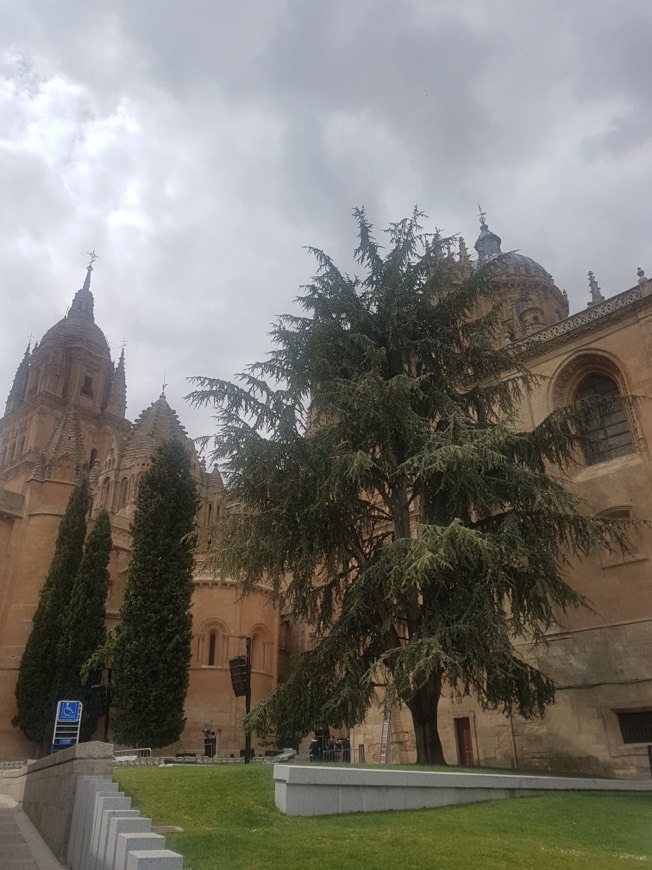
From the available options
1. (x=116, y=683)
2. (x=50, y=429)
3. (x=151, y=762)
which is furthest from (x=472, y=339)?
(x=50, y=429)

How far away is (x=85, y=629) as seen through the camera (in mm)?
26734

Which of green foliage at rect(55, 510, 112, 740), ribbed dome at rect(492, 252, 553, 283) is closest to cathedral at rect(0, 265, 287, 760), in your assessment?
green foliage at rect(55, 510, 112, 740)

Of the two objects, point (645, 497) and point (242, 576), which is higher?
point (645, 497)

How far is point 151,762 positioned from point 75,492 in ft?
55.9

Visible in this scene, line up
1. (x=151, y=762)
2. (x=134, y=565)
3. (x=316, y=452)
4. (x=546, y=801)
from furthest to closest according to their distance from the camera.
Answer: (x=134, y=565)
(x=151, y=762)
(x=316, y=452)
(x=546, y=801)

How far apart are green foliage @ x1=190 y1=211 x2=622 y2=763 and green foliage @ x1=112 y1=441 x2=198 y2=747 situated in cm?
888

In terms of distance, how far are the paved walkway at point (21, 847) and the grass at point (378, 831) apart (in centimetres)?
115

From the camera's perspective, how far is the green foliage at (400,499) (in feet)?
41.1

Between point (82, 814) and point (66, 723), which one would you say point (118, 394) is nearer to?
point (66, 723)

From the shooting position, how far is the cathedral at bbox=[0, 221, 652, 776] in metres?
16.4

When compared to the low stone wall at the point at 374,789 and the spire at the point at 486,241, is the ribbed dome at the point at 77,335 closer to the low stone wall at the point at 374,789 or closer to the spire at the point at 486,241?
the spire at the point at 486,241

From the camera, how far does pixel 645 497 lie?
1720 cm

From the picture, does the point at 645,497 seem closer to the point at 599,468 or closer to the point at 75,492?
the point at 599,468

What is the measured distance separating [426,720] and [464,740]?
689 cm
